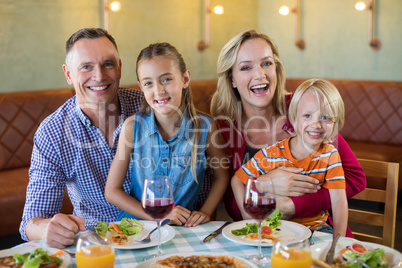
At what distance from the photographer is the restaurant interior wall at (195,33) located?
438 cm

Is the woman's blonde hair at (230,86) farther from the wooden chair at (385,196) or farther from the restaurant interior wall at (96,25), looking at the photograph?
the restaurant interior wall at (96,25)

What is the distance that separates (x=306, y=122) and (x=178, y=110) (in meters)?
0.60

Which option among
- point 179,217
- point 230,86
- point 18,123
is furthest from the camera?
point 18,123

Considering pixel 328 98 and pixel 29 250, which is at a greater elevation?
pixel 328 98

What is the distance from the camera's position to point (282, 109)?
266cm

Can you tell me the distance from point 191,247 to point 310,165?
754 millimetres

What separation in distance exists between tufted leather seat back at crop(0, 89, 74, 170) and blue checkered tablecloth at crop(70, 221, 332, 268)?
2698mm

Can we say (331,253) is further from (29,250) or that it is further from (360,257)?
(29,250)

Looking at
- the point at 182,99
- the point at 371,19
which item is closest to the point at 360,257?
the point at 182,99

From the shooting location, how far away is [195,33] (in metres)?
5.73

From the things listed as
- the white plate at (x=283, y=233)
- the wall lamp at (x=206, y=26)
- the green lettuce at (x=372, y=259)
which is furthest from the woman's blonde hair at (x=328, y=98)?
the wall lamp at (x=206, y=26)

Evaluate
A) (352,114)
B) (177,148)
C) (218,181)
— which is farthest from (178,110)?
(352,114)

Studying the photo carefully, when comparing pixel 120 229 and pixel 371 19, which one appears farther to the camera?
pixel 371 19

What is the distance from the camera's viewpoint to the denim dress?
2240mm
